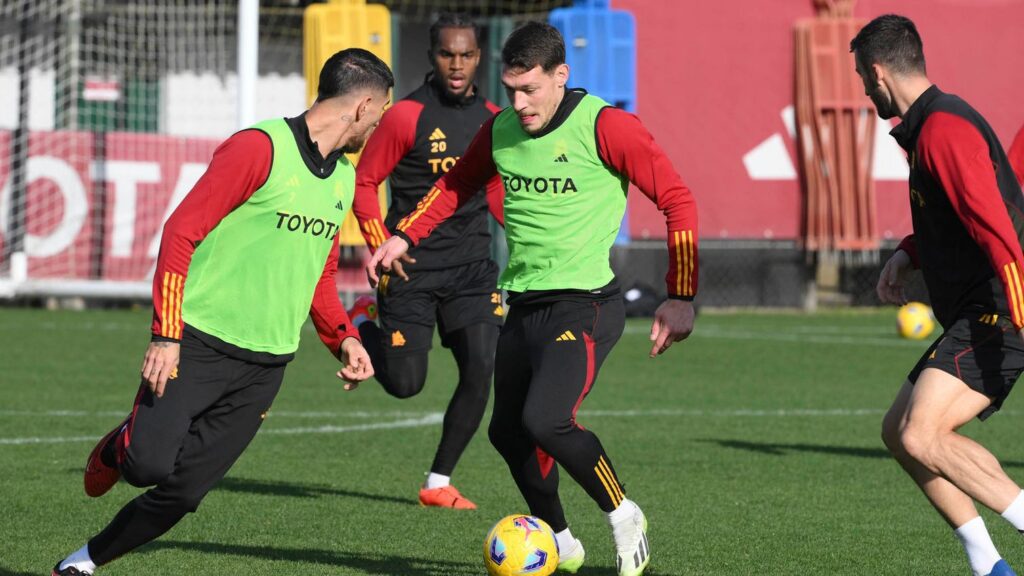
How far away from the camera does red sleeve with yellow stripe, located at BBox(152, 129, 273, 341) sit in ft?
17.2

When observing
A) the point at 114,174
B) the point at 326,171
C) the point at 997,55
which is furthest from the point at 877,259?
the point at 326,171

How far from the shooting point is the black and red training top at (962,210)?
5.14m

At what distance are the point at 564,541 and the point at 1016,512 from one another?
71.5 inches

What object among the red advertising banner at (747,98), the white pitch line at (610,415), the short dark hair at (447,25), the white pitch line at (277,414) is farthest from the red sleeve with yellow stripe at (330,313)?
the red advertising banner at (747,98)

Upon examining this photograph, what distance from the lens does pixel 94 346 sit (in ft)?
52.4

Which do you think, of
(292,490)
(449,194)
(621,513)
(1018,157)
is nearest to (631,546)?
(621,513)

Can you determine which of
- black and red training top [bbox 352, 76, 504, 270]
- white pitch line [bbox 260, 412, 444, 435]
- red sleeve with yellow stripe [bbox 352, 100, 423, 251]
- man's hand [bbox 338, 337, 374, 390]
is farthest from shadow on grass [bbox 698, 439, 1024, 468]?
man's hand [bbox 338, 337, 374, 390]

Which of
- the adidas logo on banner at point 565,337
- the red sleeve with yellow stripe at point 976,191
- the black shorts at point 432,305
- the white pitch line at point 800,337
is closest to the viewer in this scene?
the red sleeve with yellow stripe at point 976,191

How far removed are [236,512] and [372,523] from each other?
0.72 metres

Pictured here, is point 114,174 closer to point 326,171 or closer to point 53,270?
point 53,270

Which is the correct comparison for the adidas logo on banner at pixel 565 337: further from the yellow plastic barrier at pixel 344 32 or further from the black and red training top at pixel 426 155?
the yellow plastic barrier at pixel 344 32

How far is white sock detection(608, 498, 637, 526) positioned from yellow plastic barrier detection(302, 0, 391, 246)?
14.9 metres

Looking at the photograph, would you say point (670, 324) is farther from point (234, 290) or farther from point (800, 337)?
point (800, 337)

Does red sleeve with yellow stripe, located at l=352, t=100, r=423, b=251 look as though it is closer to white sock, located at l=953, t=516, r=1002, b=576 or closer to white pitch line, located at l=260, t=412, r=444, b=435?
white pitch line, located at l=260, t=412, r=444, b=435
